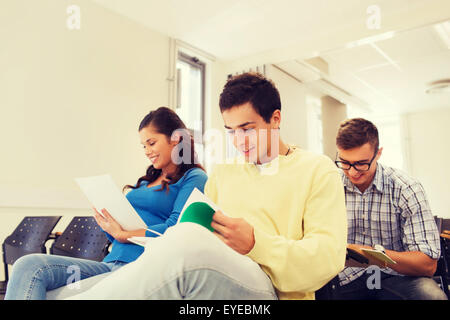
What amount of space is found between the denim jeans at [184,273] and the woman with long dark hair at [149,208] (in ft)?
0.81

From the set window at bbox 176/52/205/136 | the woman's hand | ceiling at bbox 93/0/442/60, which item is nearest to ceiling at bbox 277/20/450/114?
ceiling at bbox 93/0/442/60

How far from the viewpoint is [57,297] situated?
1138mm

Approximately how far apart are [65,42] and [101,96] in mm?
Answer: 564

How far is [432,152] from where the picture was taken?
7484 mm

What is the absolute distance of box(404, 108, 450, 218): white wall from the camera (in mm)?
7237

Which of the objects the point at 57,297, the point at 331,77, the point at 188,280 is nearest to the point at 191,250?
the point at 188,280

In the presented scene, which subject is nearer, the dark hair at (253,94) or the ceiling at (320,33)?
the dark hair at (253,94)

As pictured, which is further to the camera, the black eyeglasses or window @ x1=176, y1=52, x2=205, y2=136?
window @ x1=176, y1=52, x2=205, y2=136

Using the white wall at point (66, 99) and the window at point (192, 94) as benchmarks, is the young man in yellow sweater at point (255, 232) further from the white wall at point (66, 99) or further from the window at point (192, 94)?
the window at point (192, 94)

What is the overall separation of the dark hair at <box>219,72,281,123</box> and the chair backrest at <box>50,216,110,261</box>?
118 cm

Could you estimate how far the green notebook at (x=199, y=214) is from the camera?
2.87 ft

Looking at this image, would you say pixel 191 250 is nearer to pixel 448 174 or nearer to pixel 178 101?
pixel 178 101

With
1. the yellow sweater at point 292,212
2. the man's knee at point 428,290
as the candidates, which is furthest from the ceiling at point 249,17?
the man's knee at point 428,290

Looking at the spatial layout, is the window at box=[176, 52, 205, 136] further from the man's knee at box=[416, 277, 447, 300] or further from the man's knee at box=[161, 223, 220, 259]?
the man's knee at box=[161, 223, 220, 259]
